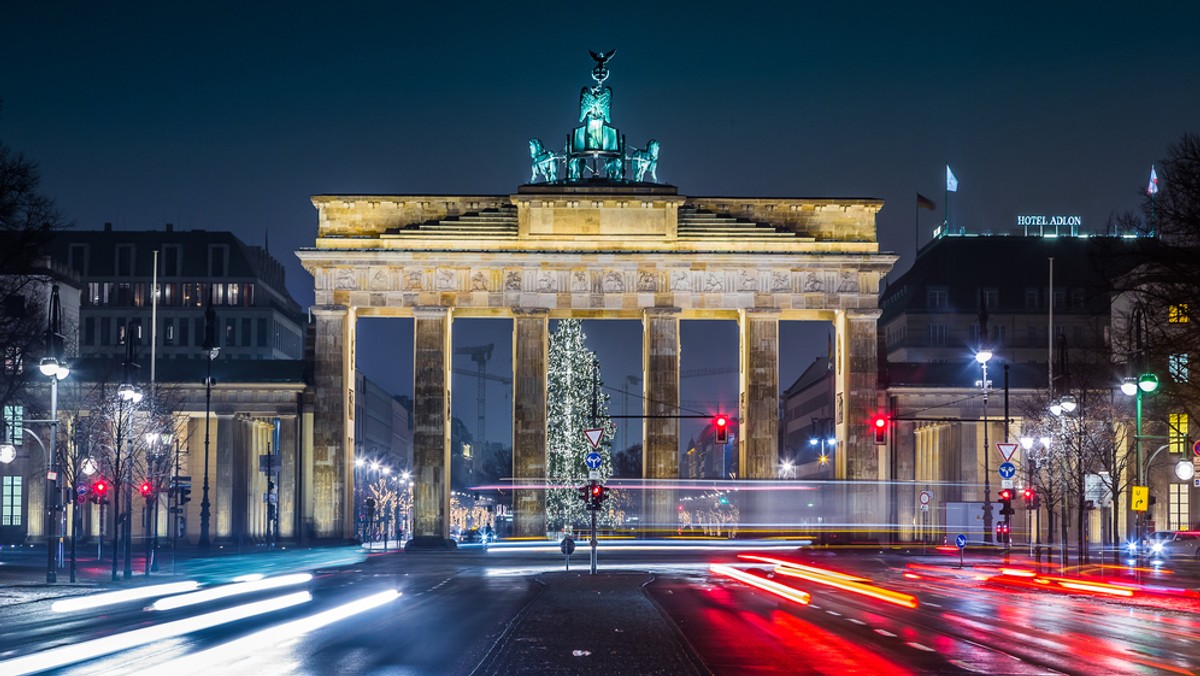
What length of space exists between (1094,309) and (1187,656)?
108300 mm

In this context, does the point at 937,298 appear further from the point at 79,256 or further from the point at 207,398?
the point at 79,256

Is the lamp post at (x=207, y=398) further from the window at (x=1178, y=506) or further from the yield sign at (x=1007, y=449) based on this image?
the window at (x=1178, y=506)

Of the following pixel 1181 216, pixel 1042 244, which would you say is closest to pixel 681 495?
pixel 1181 216

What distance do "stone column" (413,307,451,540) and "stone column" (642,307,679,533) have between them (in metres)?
10.6

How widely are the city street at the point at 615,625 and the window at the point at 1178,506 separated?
42.4 m

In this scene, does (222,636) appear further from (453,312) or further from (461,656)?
(453,312)

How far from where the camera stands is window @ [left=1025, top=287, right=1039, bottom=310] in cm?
14225

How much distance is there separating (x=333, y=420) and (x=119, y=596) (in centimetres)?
5091

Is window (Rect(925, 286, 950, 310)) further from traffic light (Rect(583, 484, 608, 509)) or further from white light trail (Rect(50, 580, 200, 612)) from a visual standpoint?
white light trail (Rect(50, 580, 200, 612))

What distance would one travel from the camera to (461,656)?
25891 millimetres

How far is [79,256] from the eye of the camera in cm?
16462

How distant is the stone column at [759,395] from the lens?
286 ft

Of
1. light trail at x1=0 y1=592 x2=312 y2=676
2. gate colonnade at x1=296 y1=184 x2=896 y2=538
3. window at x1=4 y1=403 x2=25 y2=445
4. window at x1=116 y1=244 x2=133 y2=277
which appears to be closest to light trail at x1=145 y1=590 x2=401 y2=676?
light trail at x1=0 y1=592 x2=312 y2=676

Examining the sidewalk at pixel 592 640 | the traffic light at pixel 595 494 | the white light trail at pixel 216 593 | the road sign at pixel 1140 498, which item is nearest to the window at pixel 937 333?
the road sign at pixel 1140 498
